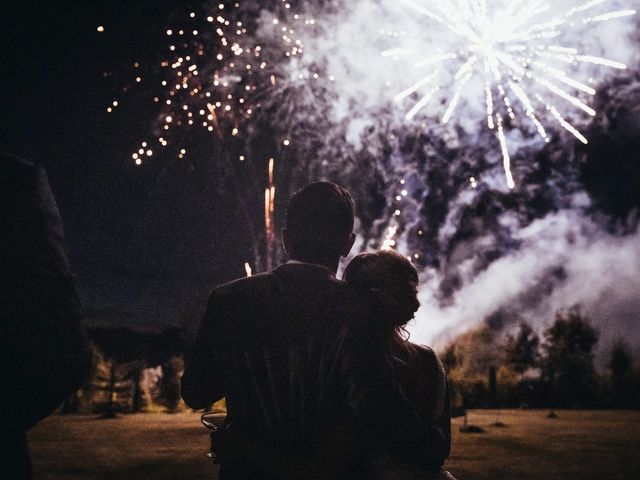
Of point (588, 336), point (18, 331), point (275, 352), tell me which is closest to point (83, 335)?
point (18, 331)

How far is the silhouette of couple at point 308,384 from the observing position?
2.04 m

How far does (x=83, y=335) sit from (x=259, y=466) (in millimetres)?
1090

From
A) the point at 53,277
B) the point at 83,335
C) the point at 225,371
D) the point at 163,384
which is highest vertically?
the point at 53,277

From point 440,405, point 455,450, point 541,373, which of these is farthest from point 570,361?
point 440,405

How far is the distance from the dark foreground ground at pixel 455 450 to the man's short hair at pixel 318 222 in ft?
26.6

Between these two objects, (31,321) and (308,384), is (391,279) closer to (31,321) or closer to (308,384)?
(308,384)

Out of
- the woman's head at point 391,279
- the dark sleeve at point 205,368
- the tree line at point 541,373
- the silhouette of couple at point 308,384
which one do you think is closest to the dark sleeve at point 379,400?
the silhouette of couple at point 308,384

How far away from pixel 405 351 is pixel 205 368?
2.86 feet

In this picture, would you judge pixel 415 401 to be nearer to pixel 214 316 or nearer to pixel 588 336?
pixel 214 316

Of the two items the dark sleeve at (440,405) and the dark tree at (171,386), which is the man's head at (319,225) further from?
the dark tree at (171,386)

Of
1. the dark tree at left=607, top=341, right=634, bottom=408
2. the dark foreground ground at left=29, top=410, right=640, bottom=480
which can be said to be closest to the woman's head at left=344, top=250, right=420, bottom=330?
the dark foreground ground at left=29, top=410, right=640, bottom=480

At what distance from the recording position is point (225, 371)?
7.17ft

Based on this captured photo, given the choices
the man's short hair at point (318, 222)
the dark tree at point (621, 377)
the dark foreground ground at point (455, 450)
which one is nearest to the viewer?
the man's short hair at point (318, 222)

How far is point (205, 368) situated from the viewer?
Answer: 2.21 m
